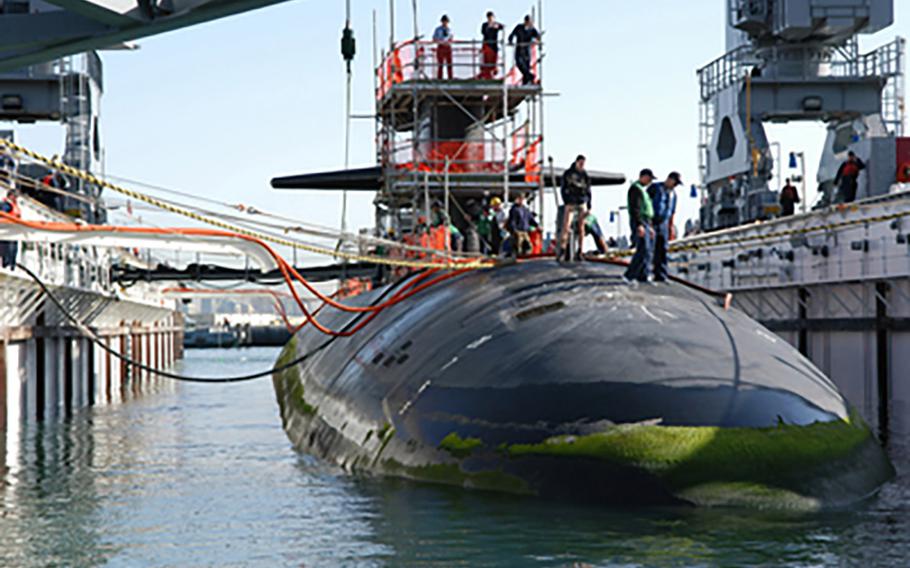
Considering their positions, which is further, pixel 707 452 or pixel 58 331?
pixel 58 331

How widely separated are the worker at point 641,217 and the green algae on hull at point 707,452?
4086 mm

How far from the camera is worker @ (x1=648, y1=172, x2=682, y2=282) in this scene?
1612cm

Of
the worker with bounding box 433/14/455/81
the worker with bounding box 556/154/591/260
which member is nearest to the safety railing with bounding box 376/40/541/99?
the worker with bounding box 433/14/455/81

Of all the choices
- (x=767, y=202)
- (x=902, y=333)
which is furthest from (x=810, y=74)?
(x=902, y=333)

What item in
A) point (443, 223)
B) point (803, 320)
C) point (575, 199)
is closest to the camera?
point (575, 199)

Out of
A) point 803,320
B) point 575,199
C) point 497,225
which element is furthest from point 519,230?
point 803,320

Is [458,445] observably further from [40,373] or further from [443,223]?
[40,373]

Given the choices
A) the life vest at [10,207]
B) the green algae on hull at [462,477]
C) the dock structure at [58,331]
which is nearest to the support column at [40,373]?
the dock structure at [58,331]

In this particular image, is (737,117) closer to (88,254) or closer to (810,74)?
(810,74)

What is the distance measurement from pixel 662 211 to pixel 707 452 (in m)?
4.68

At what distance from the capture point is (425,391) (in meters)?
15.0

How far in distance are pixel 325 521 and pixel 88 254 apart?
2036 centimetres

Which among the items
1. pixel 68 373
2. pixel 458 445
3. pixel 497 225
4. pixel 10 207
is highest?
pixel 10 207

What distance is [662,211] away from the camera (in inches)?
644
